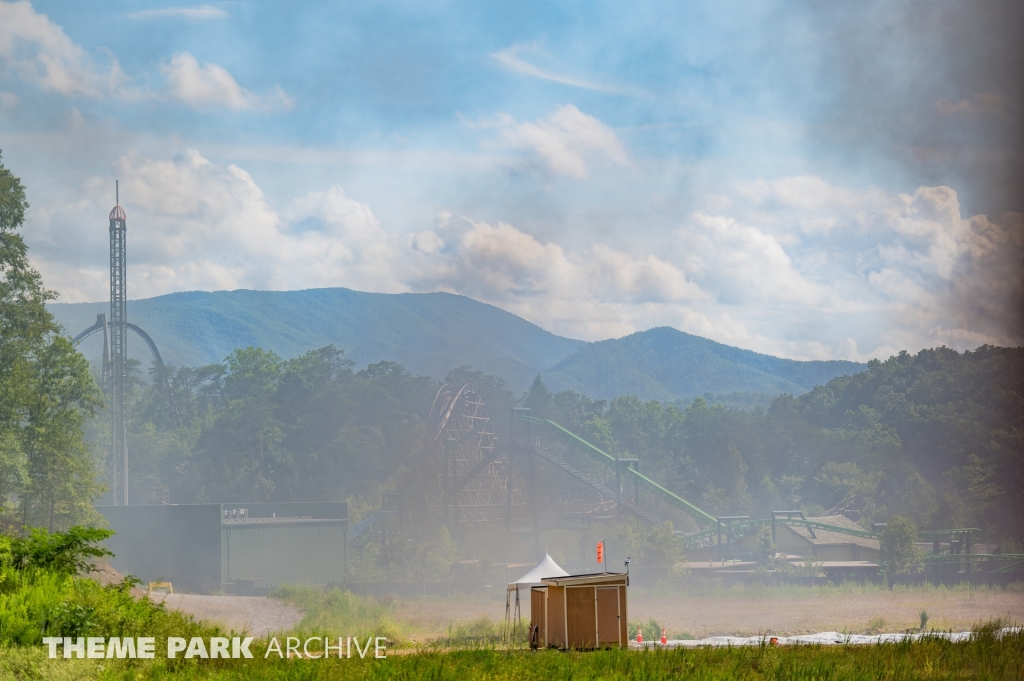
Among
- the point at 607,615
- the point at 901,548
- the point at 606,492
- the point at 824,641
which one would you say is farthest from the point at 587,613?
the point at 606,492

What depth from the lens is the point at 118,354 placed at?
62.9 metres

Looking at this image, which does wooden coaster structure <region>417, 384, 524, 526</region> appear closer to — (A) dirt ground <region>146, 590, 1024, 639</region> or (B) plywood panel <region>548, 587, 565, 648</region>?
(A) dirt ground <region>146, 590, 1024, 639</region>

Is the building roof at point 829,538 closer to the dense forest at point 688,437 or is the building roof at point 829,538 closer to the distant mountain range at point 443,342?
the dense forest at point 688,437

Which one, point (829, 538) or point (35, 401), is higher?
point (35, 401)

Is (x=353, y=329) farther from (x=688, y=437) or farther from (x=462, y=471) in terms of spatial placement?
(x=462, y=471)

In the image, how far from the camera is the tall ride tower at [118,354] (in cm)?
5888

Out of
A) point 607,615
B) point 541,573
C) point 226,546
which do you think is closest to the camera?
point 607,615

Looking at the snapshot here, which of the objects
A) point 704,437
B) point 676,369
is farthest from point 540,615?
point 676,369

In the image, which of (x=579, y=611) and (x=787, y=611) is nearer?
(x=579, y=611)

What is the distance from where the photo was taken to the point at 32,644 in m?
11.0

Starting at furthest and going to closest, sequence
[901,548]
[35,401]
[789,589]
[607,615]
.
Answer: [901,548], [789,589], [35,401], [607,615]

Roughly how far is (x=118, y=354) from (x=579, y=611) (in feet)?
174

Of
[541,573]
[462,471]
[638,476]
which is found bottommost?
[541,573]

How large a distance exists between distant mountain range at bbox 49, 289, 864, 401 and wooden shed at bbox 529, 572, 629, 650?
346 ft
